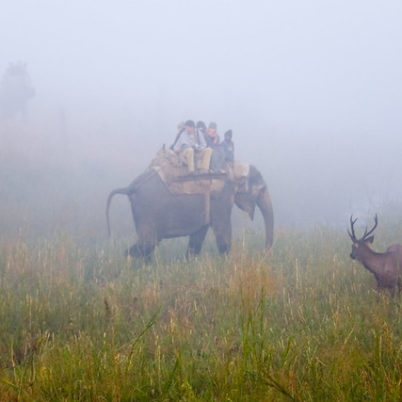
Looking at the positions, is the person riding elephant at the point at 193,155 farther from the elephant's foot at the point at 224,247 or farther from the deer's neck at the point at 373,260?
the deer's neck at the point at 373,260

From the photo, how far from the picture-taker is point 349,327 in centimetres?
333

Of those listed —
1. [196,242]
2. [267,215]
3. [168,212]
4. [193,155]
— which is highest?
[193,155]

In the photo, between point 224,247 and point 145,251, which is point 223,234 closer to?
point 224,247

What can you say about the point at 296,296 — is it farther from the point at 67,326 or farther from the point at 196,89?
the point at 196,89

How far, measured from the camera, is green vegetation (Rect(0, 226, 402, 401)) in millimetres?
2188

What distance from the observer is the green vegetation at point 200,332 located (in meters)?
2.19

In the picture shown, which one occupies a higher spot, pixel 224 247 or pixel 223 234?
pixel 223 234

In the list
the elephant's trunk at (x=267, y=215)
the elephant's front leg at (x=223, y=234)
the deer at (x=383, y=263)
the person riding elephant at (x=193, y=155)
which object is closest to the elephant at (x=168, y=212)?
the elephant's front leg at (x=223, y=234)

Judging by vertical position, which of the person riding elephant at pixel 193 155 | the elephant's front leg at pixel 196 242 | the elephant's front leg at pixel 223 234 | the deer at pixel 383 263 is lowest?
the elephant's front leg at pixel 196 242

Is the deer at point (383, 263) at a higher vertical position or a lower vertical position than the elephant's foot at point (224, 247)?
higher

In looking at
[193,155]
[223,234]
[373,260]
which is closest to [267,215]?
[223,234]

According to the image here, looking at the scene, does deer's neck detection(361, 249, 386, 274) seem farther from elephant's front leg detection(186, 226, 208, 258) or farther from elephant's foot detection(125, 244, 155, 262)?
elephant's front leg detection(186, 226, 208, 258)

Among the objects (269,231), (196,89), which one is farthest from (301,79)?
(269,231)

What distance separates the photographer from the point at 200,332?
4.09 meters
